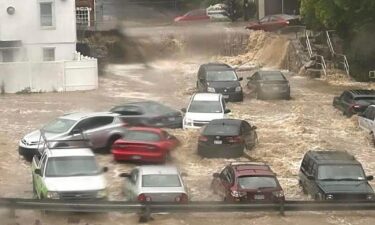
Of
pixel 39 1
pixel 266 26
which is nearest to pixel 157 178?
pixel 39 1

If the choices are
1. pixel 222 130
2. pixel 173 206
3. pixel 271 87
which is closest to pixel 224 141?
pixel 222 130

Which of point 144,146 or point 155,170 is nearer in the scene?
point 155,170

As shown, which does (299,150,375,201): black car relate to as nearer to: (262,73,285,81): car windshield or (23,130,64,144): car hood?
(23,130,64,144): car hood

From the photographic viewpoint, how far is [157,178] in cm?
977

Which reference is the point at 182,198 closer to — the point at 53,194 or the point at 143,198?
the point at 143,198

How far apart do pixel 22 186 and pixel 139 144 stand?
196 cm

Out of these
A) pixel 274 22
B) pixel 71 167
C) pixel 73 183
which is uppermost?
pixel 274 22

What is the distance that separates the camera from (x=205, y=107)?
1767 centimetres

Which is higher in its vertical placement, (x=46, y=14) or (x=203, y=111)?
(x=46, y=14)

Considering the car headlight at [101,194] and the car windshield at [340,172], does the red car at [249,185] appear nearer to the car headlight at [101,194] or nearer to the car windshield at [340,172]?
the car windshield at [340,172]

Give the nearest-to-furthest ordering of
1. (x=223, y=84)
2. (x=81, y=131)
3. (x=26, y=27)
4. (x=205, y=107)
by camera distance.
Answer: (x=26, y=27) → (x=81, y=131) → (x=205, y=107) → (x=223, y=84)

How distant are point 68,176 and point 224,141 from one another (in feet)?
16.4

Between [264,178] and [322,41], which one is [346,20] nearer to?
[322,41]

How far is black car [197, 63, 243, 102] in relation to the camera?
21.8 metres
